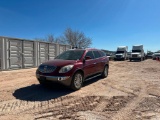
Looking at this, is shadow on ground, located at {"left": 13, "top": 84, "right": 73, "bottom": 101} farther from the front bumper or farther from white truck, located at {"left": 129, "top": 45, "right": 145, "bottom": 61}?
white truck, located at {"left": 129, "top": 45, "right": 145, "bottom": 61}

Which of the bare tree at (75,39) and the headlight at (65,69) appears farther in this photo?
the bare tree at (75,39)

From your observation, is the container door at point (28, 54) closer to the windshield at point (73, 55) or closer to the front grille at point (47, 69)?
the windshield at point (73, 55)

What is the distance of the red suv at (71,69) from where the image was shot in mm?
5984

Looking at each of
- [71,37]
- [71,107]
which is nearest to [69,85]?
[71,107]

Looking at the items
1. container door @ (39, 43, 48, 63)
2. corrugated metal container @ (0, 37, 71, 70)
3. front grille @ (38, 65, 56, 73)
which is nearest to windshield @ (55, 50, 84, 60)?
front grille @ (38, 65, 56, 73)

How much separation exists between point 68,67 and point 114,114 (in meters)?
2.63

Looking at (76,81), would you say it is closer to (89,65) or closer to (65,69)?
(65,69)

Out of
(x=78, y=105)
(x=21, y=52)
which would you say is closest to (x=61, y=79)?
(x=78, y=105)

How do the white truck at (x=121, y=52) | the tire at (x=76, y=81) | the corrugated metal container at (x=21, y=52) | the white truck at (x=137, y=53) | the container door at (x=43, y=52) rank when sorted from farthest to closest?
the white truck at (x=121, y=52) < the white truck at (x=137, y=53) < the container door at (x=43, y=52) < the corrugated metal container at (x=21, y=52) < the tire at (x=76, y=81)

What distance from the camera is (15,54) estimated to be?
42.3 feet

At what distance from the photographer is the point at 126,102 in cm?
507

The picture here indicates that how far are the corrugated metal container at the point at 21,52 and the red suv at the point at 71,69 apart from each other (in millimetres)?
6559

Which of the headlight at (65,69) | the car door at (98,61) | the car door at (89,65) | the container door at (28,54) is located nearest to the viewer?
the headlight at (65,69)

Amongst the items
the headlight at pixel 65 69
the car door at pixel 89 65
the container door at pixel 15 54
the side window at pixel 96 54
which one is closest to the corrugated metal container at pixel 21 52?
the container door at pixel 15 54
